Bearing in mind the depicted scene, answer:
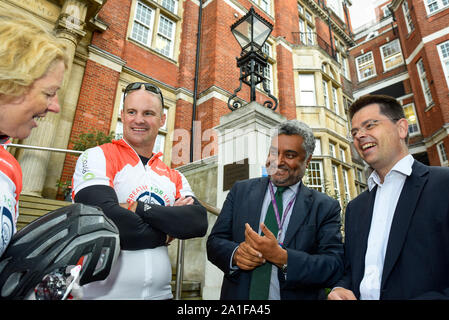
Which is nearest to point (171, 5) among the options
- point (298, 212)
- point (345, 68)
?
point (298, 212)

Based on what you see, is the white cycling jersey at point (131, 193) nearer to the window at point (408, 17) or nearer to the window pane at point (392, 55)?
the window at point (408, 17)

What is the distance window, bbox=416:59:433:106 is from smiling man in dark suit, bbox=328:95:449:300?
18597 mm

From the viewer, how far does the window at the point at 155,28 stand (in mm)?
9703

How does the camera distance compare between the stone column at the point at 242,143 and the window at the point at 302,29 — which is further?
the window at the point at 302,29

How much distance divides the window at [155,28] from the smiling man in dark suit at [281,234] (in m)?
9.12

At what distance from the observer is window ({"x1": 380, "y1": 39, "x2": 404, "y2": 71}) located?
2025 cm

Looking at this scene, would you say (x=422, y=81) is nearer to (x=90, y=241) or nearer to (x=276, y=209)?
(x=276, y=209)

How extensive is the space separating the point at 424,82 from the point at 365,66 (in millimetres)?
6413

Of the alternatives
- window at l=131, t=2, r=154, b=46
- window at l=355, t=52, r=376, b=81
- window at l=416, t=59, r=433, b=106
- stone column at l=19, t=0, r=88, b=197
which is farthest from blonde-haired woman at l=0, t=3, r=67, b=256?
window at l=355, t=52, r=376, b=81

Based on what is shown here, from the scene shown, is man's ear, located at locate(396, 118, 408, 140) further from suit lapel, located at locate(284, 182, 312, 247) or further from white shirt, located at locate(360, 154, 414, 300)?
suit lapel, located at locate(284, 182, 312, 247)

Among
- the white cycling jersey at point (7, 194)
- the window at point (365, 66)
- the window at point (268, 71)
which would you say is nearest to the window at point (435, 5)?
the window at point (365, 66)

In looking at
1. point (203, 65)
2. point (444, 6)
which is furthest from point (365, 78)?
point (203, 65)

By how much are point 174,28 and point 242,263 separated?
1148cm

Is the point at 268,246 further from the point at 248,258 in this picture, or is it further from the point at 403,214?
the point at 403,214
